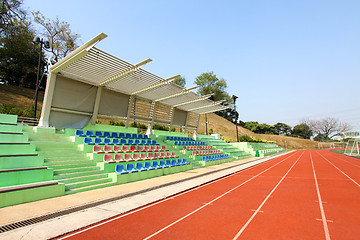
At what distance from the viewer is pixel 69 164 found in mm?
8805

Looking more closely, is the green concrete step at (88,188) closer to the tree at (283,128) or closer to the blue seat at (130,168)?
the blue seat at (130,168)

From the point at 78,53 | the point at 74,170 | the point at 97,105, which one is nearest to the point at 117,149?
the point at 74,170

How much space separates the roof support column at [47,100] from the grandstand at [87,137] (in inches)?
1.0

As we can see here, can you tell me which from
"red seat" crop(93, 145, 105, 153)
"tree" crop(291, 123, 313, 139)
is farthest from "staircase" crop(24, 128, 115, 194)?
"tree" crop(291, 123, 313, 139)

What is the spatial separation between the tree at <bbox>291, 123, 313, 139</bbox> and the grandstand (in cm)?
8883

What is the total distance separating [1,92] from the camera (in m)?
23.6

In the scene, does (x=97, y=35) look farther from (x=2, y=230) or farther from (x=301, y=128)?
(x=301, y=128)

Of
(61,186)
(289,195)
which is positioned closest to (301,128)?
(289,195)

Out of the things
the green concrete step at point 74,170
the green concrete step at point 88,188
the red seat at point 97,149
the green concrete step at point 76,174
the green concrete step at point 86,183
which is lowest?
the green concrete step at point 88,188

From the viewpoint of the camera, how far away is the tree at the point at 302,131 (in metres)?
92.0

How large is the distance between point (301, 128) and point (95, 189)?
106 meters

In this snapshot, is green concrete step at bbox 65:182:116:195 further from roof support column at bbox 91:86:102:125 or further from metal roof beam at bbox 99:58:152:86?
roof support column at bbox 91:86:102:125

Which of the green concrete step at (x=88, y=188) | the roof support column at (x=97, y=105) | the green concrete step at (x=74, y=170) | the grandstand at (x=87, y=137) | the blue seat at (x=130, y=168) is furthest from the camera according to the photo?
the roof support column at (x=97, y=105)

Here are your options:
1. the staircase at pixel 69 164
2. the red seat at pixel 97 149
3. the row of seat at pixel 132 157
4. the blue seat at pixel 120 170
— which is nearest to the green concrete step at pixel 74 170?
the staircase at pixel 69 164
